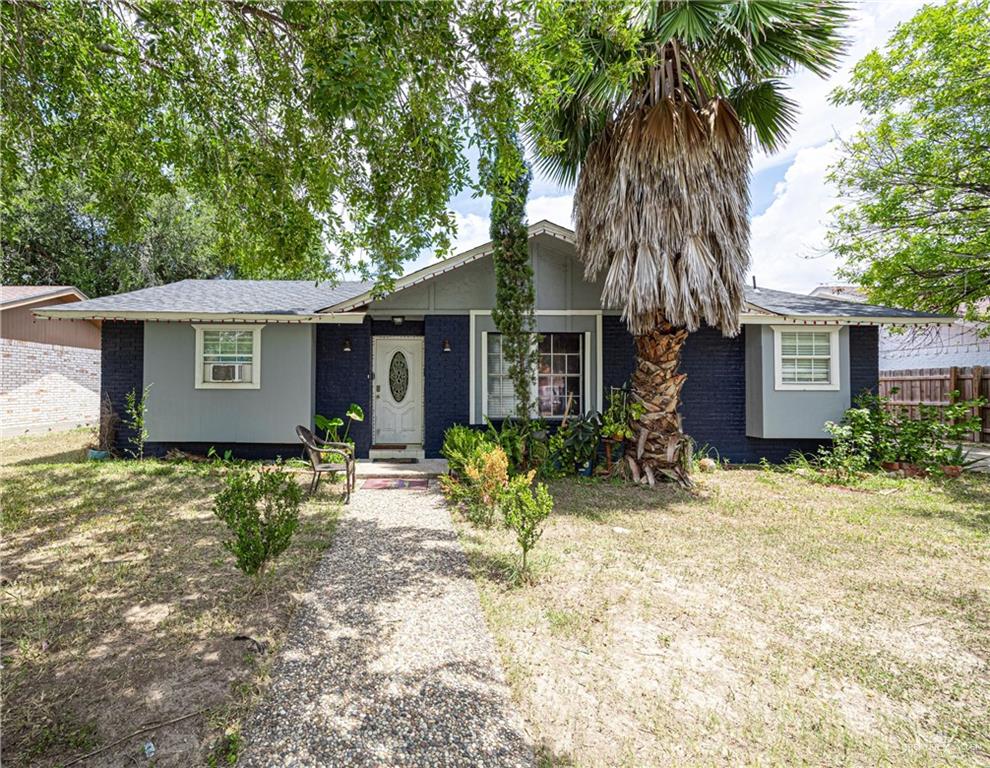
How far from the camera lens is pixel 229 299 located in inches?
388

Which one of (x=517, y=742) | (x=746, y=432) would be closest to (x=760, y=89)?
(x=746, y=432)

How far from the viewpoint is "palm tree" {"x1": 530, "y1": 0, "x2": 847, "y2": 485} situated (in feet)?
20.6

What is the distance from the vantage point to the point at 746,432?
31.4 ft

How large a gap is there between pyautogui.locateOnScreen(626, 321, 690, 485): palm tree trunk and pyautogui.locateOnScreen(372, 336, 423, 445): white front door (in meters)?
4.49

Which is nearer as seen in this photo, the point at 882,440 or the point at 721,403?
the point at 882,440

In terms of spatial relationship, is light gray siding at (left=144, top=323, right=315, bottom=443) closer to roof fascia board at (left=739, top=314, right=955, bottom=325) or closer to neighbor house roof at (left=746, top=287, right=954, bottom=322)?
roof fascia board at (left=739, top=314, right=955, bottom=325)

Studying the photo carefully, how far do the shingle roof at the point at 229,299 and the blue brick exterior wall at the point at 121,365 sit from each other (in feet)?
1.81

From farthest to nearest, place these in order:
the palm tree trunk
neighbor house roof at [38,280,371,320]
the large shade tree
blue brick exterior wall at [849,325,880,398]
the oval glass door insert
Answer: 1. the oval glass door insert
2. blue brick exterior wall at [849,325,880,398]
3. neighbor house roof at [38,280,371,320]
4. the palm tree trunk
5. the large shade tree

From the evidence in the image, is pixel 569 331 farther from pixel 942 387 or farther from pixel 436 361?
pixel 942 387

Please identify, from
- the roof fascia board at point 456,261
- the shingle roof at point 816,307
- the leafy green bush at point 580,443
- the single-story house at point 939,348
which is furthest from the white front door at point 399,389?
the single-story house at point 939,348

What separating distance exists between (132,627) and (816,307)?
11.5 m

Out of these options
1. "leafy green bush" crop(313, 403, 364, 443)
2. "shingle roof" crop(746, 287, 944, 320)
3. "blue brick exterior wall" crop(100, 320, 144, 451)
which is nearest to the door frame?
"leafy green bush" crop(313, 403, 364, 443)

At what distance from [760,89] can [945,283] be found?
7007mm

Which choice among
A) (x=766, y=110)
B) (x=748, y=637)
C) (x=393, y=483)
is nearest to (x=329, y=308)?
(x=393, y=483)
